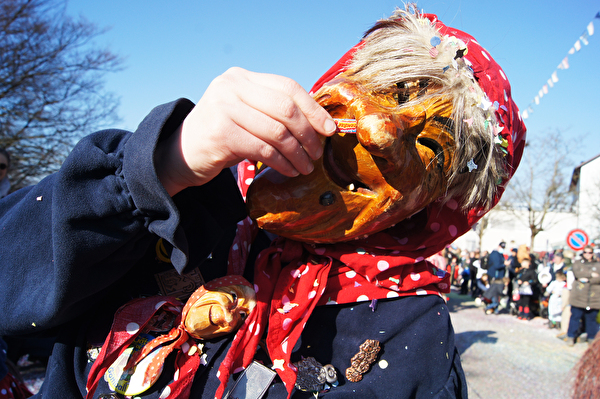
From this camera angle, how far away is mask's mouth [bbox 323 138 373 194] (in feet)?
3.42

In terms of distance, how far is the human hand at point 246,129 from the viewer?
805 mm

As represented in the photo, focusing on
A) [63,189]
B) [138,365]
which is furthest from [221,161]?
[138,365]

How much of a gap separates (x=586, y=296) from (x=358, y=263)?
805 centimetres

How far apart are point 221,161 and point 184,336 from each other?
525 millimetres

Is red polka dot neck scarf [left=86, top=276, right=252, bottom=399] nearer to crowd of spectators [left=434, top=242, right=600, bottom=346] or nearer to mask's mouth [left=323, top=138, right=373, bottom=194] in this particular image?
mask's mouth [left=323, top=138, right=373, bottom=194]

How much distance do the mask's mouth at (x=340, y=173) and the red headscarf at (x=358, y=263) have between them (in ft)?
0.75

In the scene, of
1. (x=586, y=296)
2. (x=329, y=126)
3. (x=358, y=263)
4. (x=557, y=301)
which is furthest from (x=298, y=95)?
(x=557, y=301)

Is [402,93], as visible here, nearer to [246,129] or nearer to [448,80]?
[448,80]

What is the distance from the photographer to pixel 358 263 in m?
1.20

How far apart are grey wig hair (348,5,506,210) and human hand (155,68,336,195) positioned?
325mm

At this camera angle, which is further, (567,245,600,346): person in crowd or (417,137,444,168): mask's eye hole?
(567,245,600,346): person in crowd

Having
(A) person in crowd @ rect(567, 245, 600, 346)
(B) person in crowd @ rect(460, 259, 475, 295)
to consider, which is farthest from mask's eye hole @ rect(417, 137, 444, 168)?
(B) person in crowd @ rect(460, 259, 475, 295)

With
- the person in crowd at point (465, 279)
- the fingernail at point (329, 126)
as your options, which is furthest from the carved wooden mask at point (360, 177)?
the person in crowd at point (465, 279)

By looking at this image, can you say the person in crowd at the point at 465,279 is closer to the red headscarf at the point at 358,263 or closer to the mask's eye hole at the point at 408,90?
the red headscarf at the point at 358,263
